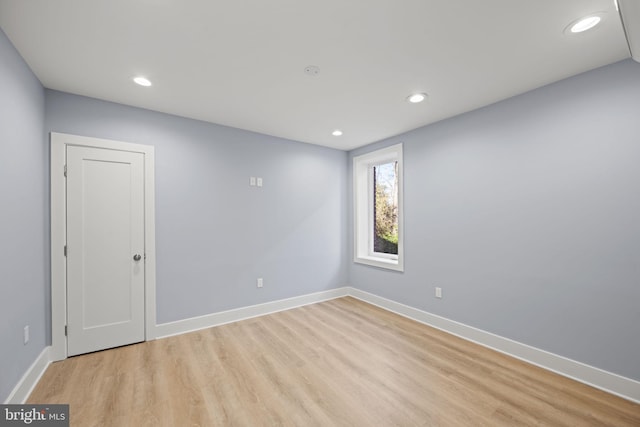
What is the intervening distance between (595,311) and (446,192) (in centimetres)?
166

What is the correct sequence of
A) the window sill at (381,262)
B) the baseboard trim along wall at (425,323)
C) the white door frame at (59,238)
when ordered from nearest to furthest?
1. the baseboard trim along wall at (425,323)
2. the white door frame at (59,238)
3. the window sill at (381,262)

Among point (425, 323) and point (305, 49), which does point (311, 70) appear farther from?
point (425, 323)

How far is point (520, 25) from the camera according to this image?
64.6 inches

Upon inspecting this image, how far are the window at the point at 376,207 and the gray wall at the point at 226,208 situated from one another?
40 centimetres

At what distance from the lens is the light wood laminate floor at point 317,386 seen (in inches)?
68.3

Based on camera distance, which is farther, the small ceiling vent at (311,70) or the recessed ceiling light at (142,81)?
the recessed ceiling light at (142,81)

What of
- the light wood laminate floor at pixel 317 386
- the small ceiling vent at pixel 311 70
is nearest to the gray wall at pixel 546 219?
the light wood laminate floor at pixel 317 386

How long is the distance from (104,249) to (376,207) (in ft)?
12.4

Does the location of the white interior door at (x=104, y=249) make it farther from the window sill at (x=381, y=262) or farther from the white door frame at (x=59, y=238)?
the window sill at (x=381, y=262)

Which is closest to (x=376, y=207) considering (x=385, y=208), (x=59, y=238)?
(x=385, y=208)

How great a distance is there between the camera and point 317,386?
A: 206 centimetres

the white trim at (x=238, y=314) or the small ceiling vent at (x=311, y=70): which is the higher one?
the small ceiling vent at (x=311, y=70)

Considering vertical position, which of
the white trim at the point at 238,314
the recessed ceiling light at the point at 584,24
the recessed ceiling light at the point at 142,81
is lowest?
the white trim at the point at 238,314

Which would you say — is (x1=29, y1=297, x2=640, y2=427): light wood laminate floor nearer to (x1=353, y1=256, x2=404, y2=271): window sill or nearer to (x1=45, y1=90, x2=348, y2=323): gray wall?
(x1=45, y1=90, x2=348, y2=323): gray wall
